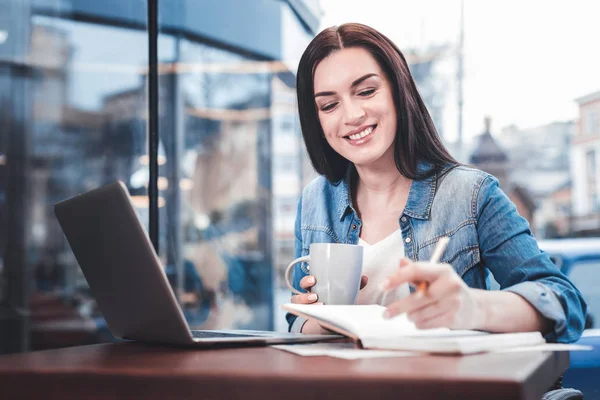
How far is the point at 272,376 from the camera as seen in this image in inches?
22.8

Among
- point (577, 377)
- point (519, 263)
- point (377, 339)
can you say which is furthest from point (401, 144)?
point (577, 377)

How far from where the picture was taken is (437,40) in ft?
20.9

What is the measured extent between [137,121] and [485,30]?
3892 mm

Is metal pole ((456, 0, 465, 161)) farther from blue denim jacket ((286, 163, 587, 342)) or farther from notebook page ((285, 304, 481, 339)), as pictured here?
notebook page ((285, 304, 481, 339))

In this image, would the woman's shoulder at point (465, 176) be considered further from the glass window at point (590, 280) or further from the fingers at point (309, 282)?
the glass window at point (590, 280)

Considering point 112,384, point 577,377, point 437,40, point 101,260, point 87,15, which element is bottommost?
point 577,377

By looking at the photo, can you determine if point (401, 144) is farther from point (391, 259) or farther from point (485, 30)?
point (485, 30)

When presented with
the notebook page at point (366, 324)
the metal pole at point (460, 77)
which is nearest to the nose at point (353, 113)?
the notebook page at point (366, 324)

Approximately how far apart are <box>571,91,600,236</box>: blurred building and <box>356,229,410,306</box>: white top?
643 centimetres

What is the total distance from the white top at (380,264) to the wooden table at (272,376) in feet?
2.06

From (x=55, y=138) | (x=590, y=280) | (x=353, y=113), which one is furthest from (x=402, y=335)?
(x=55, y=138)

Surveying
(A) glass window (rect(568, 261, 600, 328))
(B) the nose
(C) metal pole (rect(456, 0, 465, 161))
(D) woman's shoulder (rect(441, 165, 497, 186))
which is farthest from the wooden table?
(C) metal pole (rect(456, 0, 465, 161))

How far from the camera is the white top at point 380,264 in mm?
1403

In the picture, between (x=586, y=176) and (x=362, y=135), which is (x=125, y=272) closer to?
(x=362, y=135)
